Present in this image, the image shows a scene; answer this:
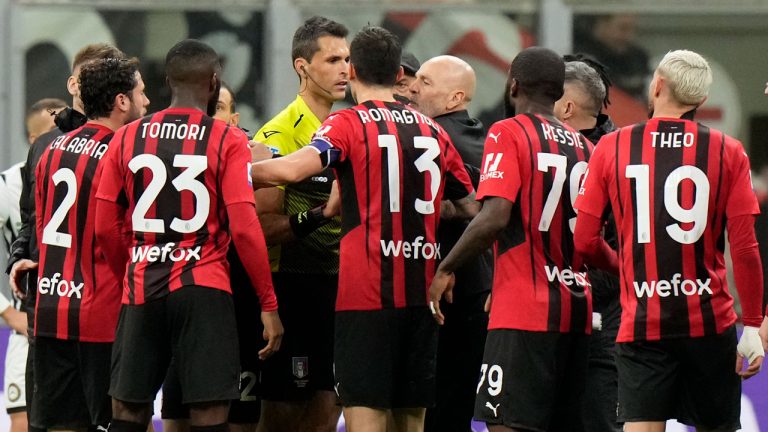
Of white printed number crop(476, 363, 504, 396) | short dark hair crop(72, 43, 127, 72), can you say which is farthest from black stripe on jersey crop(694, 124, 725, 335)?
short dark hair crop(72, 43, 127, 72)

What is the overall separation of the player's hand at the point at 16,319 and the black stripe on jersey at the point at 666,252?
3.84 meters

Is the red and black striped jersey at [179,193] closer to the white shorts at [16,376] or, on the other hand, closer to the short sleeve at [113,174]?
the short sleeve at [113,174]

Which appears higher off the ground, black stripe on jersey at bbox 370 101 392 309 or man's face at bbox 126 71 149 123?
man's face at bbox 126 71 149 123

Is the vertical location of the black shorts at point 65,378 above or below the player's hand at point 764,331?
below

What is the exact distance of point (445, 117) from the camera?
7391mm

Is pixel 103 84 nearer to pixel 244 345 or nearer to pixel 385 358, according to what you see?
pixel 244 345

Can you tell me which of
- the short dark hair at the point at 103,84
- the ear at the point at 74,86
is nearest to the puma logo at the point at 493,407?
the short dark hair at the point at 103,84

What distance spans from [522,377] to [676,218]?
0.98 metres

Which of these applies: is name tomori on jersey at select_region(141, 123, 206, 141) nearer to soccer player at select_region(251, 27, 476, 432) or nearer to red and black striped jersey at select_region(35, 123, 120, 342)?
soccer player at select_region(251, 27, 476, 432)

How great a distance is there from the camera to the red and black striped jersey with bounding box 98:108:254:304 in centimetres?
599

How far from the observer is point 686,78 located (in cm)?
603

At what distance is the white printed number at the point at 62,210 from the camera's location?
21.5ft

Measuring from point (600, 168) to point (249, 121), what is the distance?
17.0 feet

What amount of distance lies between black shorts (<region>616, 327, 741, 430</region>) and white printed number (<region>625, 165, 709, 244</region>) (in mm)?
454
